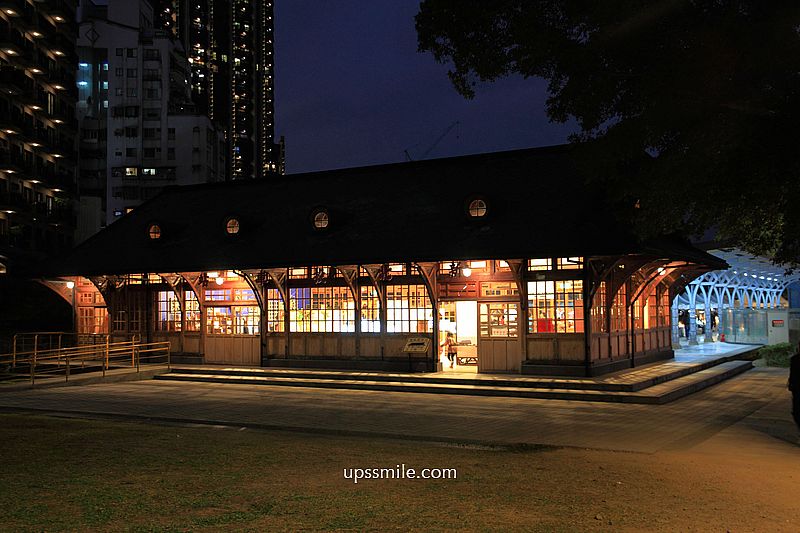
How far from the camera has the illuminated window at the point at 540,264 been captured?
732 inches

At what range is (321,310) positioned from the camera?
71.5 feet

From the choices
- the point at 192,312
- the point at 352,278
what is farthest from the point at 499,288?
the point at 192,312

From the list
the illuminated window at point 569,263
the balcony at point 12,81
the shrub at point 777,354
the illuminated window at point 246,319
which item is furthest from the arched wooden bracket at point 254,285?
the balcony at point 12,81

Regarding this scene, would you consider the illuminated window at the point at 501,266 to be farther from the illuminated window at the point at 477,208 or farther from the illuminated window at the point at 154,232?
the illuminated window at the point at 154,232

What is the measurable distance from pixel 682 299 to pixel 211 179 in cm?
6491

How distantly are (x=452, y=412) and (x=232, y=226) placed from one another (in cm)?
1134

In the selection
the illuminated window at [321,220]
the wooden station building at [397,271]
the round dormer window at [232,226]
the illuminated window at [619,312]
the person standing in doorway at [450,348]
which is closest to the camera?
the wooden station building at [397,271]

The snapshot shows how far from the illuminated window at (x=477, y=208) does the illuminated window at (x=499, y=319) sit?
7.82 feet

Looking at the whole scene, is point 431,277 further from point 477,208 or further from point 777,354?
point 777,354

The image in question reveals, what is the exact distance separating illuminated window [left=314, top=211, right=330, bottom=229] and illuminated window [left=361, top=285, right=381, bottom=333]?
221 centimetres

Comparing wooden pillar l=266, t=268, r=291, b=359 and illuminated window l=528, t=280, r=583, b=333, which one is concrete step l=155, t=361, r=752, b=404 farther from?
illuminated window l=528, t=280, r=583, b=333

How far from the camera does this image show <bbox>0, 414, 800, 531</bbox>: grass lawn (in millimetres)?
6340

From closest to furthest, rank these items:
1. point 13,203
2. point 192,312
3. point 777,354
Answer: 1. point 192,312
2. point 777,354
3. point 13,203

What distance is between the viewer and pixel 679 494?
7535 millimetres
